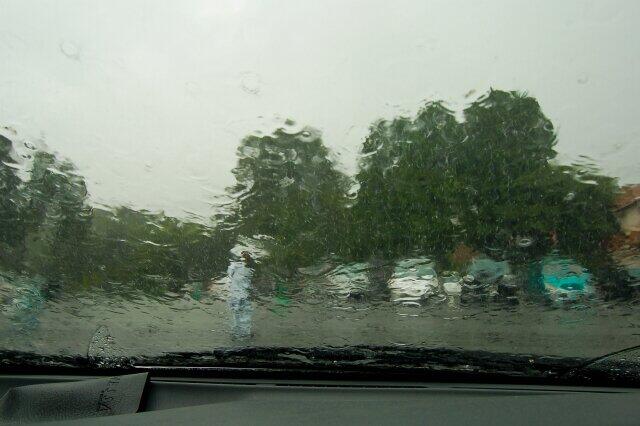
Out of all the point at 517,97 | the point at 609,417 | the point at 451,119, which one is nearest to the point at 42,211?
the point at 451,119

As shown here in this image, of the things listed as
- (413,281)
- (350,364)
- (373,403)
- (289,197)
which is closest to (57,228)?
(289,197)

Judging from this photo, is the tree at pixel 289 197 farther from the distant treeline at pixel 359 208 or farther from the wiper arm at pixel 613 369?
the wiper arm at pixel 613 369

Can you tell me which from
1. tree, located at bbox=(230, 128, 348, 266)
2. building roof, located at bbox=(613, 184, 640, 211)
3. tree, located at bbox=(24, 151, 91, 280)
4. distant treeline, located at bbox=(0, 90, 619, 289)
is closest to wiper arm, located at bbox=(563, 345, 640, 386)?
distant treeline, located at bbox=(0, 90, 619, 289)

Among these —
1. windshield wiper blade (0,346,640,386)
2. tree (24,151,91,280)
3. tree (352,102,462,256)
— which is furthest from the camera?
tree (24,151,91,280)

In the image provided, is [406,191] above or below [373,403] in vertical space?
above

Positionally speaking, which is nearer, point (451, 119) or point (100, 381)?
point (100, 381)

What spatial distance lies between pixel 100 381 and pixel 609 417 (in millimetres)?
3251

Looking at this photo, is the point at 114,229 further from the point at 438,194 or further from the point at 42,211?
the point at 438,194

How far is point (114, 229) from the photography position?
560cm

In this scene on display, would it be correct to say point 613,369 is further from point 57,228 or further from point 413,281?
point 57,228

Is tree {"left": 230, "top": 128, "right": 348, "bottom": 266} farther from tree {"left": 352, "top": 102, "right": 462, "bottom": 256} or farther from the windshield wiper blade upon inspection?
the windshield wiper blade

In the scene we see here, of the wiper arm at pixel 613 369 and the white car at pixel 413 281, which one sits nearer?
the wiper arm at pixel 613 369

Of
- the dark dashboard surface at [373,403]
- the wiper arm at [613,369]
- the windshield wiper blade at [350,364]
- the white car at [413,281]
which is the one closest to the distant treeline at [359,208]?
the white car at [413,281]

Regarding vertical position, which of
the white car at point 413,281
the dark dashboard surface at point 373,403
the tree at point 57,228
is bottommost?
the dark dashboard surface at point 373,403
